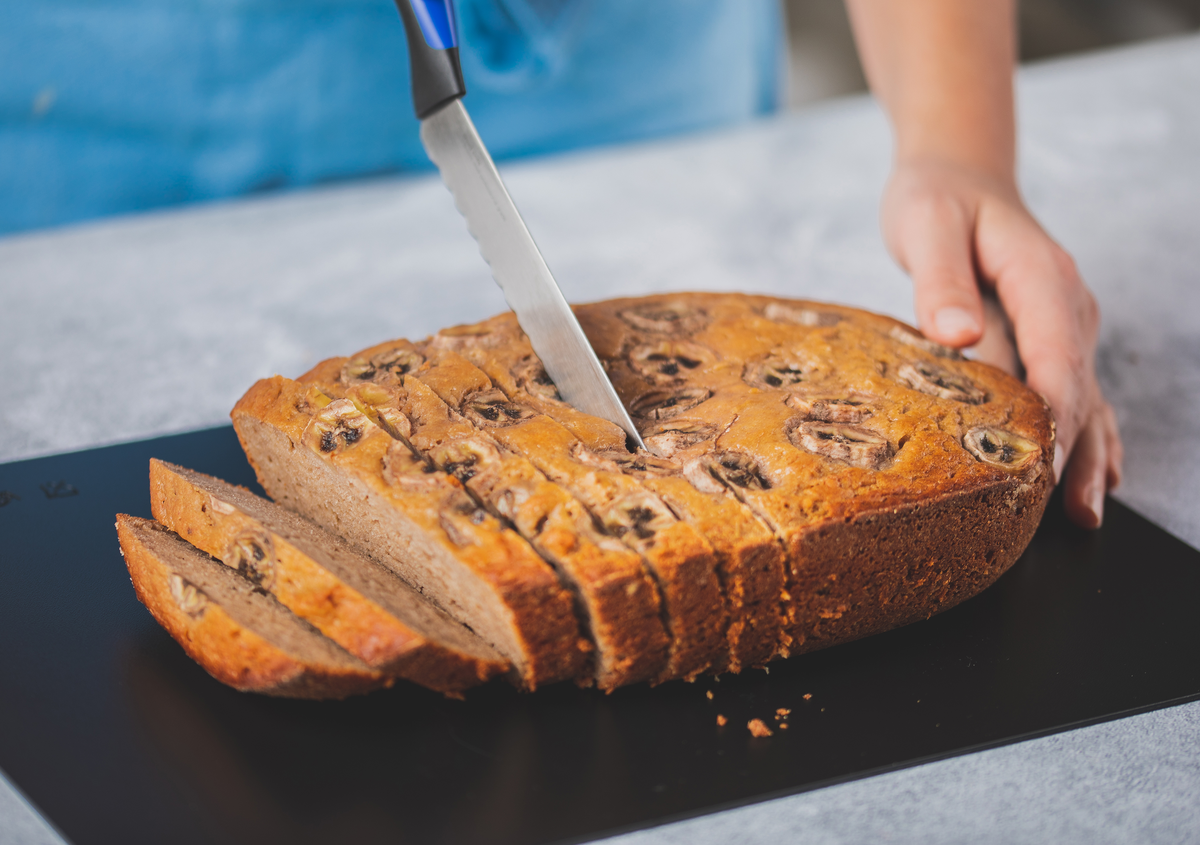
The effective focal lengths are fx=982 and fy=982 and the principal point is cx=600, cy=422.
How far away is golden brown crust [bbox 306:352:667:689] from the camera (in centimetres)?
182

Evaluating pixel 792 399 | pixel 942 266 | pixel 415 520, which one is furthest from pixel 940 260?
pixel 415 520

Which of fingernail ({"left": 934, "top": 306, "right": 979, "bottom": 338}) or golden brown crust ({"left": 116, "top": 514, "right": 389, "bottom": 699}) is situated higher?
golden brown crust ({"left": 116, "top": 514, "right": 389, "bottom": 699})

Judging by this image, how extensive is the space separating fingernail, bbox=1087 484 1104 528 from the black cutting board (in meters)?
0.23

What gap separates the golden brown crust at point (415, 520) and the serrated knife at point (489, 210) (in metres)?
0.48

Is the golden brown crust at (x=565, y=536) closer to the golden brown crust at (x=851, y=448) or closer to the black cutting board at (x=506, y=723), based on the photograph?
the black cutting board at (x=506, y=723)

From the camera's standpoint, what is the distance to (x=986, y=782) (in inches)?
70.5

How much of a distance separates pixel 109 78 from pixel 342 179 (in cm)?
110

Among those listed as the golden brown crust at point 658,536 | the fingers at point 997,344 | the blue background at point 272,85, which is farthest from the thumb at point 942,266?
the blue background at point 272,85

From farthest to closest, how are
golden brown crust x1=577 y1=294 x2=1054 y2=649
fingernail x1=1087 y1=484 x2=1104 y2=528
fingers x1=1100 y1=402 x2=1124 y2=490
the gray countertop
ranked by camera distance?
fingers x1=1100 y1=402 x2=1124 y2=490 → fingernail x1=1087 y1=484 x2=1104 y2=528 → golden brown crust x1=577 y1=294 x2=1054 y2=649 → the gray countertop

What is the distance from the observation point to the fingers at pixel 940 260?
2641mm

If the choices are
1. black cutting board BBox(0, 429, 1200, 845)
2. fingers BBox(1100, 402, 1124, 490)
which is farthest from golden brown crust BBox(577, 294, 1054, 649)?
fingers BBox(1100, 402, 1124, 490)

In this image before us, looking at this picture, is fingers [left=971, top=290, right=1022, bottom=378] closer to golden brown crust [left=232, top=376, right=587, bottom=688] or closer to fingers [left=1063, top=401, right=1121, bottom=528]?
fingers [left=1063, top=401, right=1121, bottom=528]

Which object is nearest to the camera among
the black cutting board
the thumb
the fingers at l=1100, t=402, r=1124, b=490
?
the black cutting board

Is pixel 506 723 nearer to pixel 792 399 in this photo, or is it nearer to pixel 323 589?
pixel 323 589
